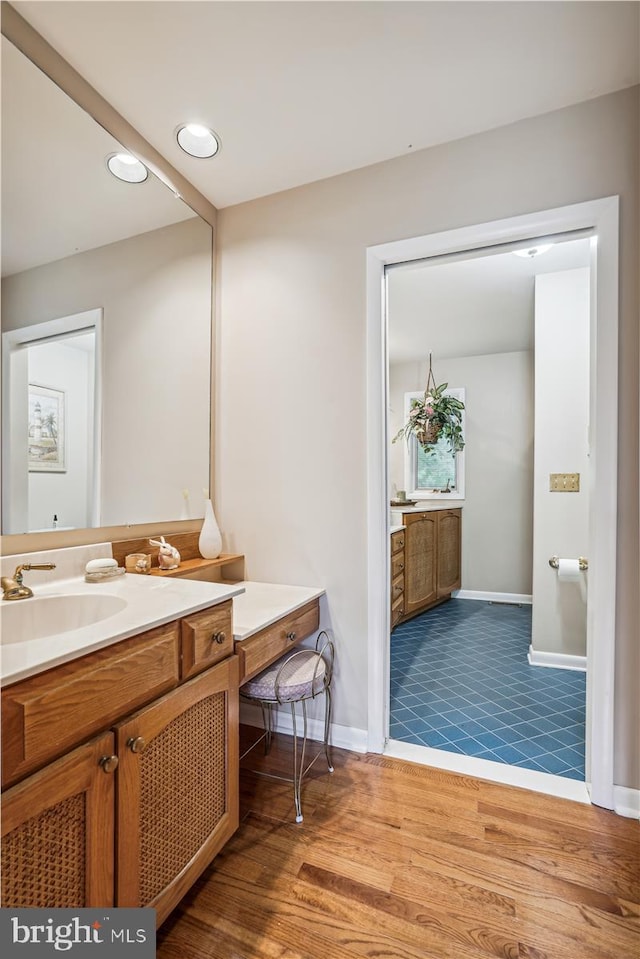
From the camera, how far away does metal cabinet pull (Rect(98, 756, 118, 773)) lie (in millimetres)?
907

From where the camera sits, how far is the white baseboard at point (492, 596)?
171 inches

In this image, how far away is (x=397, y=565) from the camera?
3436mm

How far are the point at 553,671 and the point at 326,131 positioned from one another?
3.07 meters

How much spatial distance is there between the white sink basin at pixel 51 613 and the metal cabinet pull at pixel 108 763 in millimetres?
400

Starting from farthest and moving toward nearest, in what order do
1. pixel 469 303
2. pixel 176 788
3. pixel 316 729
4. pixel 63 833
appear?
1. pixel 469 303
2. pixel 316 729
3. pixel 176 788
4. pixel 63 833

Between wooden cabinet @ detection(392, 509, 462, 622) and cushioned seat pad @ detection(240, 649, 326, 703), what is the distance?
1976 mm

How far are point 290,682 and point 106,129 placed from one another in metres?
2.09

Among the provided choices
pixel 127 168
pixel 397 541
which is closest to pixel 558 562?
pixel 397 541

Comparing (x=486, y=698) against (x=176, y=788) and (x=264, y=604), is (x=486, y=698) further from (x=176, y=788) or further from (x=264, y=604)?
(x=176, y=788)

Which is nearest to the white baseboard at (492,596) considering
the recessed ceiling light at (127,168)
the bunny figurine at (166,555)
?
the bunny figurine at (166,555)

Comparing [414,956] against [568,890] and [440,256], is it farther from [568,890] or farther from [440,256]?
[440,256]

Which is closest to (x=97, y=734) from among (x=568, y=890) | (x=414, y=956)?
(x=414, y=956)

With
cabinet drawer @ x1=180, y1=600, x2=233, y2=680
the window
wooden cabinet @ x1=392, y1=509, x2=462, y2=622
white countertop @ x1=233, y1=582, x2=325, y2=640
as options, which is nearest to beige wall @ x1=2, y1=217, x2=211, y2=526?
white countertop @ x1=233, y1=582, x2=325, y2=640

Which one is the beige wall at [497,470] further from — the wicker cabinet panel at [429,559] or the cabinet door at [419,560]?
the cabinet door at [419,560]
